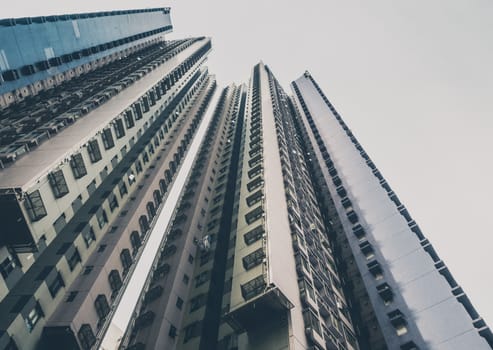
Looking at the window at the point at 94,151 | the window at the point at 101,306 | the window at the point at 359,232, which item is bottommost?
the window at the point at 359,232

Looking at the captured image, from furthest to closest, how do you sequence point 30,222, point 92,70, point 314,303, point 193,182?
point 92,70, point 193,182, point 314,303, point 30,222

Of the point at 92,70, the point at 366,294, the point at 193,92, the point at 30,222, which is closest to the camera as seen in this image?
the point at 30,222

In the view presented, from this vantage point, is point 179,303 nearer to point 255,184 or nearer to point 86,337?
point 86,337

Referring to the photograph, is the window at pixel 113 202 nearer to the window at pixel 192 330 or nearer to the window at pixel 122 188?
the window at pixel 122 188

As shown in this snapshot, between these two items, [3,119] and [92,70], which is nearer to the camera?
[3,119]

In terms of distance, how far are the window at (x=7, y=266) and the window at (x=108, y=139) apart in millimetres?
13500

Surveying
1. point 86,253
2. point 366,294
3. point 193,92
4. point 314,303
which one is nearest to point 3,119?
point 86,253

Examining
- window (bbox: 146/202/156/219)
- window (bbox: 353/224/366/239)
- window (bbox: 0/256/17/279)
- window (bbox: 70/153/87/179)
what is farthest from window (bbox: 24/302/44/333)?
window (bbox: 353/224/366/239)

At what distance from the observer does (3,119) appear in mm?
37531

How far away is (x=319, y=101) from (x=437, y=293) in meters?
58.1

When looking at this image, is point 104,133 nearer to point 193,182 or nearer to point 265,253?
point 265,253

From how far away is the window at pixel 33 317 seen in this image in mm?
24025

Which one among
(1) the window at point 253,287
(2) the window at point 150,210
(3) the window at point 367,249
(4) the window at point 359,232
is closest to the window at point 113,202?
(2) the window at point 150,210

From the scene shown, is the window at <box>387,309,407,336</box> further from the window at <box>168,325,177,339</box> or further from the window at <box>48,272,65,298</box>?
the window at <box>48,272,65,298</box>
